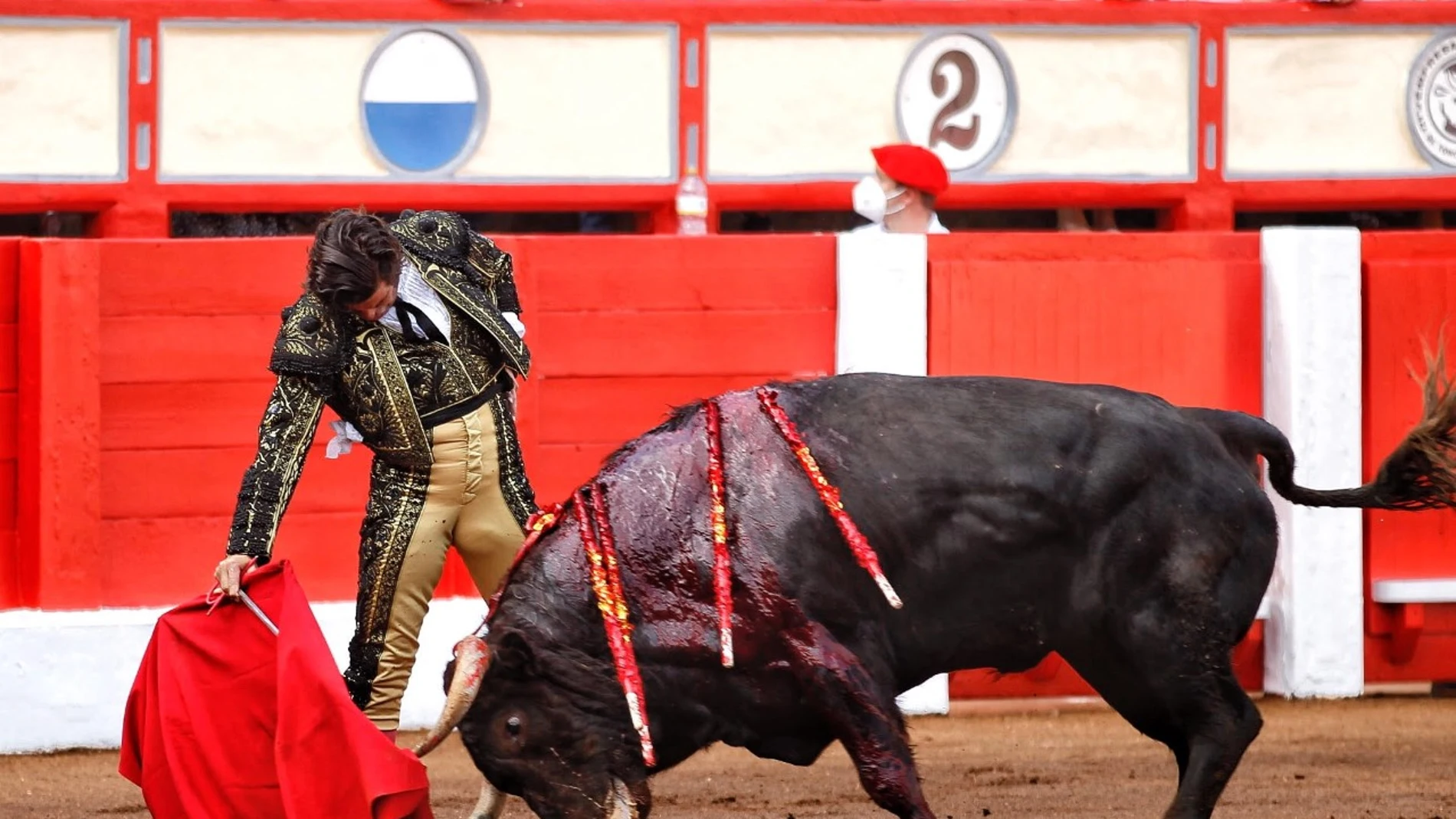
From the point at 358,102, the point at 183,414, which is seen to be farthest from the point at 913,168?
the point at 183,414

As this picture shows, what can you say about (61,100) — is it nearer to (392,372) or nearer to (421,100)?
(421,100)

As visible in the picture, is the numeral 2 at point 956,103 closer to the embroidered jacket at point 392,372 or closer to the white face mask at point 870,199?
the white face mask at point 870,199

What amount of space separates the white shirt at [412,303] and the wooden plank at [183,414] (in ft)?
5.93

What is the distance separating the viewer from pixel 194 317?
6.37m

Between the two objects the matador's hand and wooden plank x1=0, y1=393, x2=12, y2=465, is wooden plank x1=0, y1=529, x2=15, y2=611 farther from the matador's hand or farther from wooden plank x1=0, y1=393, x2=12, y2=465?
the matador's hand

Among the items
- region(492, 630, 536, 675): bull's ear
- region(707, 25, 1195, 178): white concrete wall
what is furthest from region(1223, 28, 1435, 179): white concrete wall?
region(492, 630, 536, 675): bull's ear

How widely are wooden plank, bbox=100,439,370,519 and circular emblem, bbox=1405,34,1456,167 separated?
15.1ft

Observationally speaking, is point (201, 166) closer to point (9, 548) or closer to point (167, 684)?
point (9, 548)

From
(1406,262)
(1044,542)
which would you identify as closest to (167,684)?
(1044,542)

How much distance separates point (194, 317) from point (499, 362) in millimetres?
2001

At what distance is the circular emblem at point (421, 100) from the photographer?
26.0 feet

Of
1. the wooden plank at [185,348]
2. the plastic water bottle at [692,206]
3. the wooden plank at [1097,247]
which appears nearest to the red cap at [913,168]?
the wooden plank at [1097,247]

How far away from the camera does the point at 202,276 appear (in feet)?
20.9

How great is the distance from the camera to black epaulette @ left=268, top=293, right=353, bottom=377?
4.34 meters
